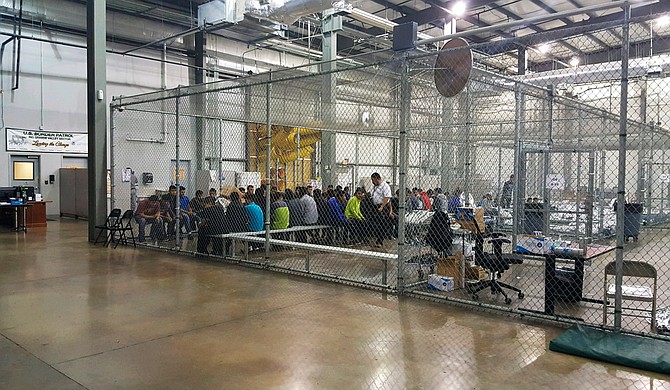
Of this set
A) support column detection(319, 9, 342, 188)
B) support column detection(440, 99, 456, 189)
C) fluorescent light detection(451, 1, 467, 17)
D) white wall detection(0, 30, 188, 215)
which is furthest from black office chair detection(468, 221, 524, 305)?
white wall detection(0, 30, 188, 215)

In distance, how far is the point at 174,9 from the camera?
15.8 meters

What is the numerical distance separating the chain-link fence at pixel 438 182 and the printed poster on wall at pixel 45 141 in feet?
4.57

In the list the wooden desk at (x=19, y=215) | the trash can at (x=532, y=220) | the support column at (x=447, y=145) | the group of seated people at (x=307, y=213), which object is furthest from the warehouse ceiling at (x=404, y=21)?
the wooden desk at (x=19, y=215)

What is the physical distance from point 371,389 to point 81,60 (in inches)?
617

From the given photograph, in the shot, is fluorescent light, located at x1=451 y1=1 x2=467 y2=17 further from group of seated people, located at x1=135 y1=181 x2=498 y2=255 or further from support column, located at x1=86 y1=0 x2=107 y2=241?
support column, located at x1=86 y1=0 x2=107 y2=241

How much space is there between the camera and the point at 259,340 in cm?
448

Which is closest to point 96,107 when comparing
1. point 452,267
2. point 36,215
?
point 36,215

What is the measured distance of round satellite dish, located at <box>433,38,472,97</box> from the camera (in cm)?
543

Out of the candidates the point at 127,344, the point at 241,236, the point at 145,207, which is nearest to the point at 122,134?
the point at 145,207

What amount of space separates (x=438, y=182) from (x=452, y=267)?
4.76 meters

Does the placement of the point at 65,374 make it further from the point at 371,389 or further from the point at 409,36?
the point at 409,36

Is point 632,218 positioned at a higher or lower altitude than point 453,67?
lower

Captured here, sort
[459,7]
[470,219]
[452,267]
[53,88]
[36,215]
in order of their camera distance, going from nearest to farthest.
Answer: [452,267] < [470,219] < [459,7] < [36,215] < [53,88]

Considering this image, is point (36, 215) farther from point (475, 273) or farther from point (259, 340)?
point (475, 273)
